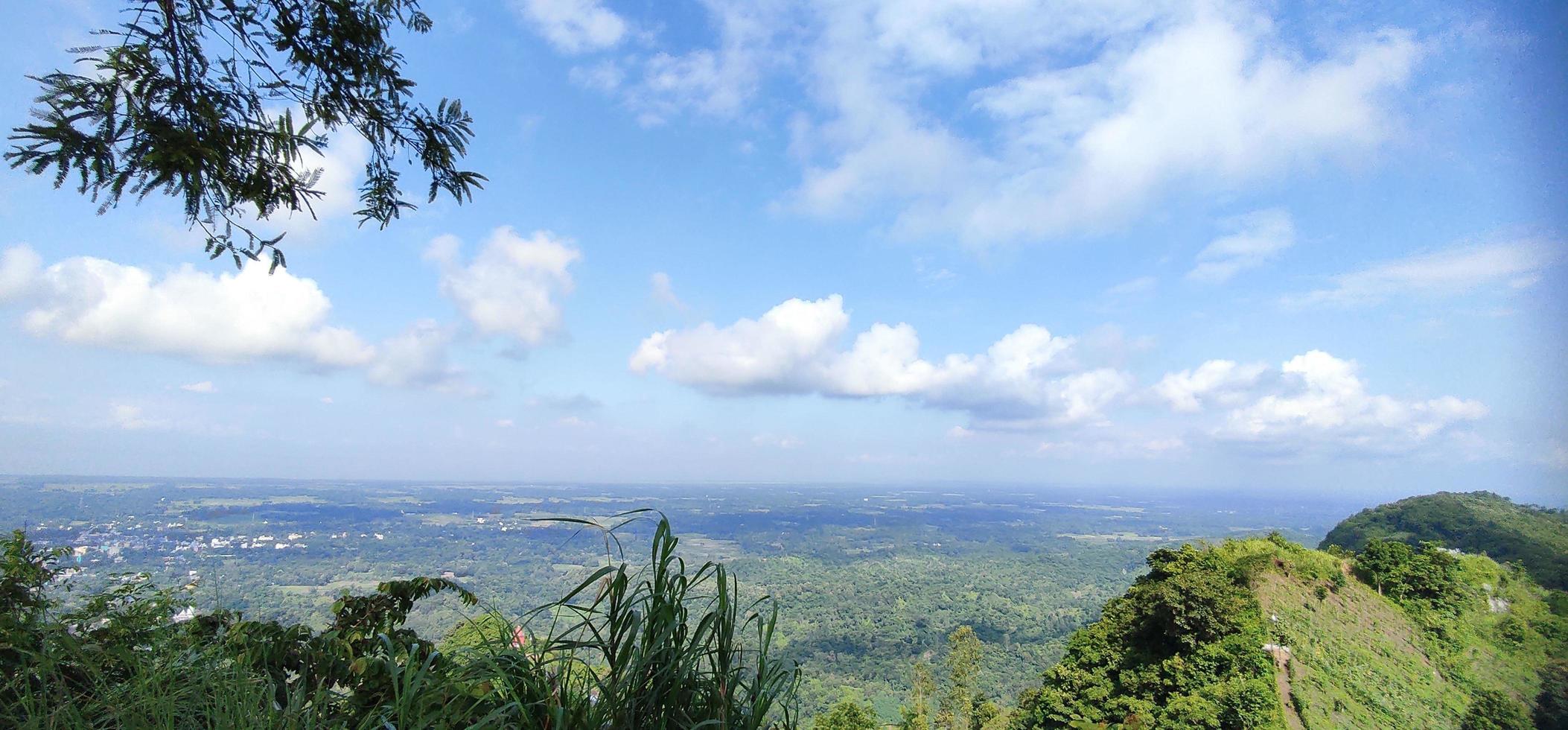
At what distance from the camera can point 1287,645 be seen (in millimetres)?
13867

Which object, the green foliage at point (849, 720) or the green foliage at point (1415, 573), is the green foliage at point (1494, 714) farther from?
the green foliage at point (849, 720)

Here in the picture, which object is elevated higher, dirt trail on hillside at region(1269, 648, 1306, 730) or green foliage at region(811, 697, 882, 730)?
dirt trail on hillside at region(1269, 648, 1306, 730)

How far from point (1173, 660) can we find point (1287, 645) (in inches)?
127

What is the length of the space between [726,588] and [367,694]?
1.07 m

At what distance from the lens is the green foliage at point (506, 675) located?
1229mm

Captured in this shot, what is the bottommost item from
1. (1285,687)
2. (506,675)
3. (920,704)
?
(920,704)

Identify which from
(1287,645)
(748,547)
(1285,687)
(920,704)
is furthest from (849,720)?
(748,547)

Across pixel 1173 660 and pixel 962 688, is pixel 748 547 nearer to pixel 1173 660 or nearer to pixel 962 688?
pixel 962 688

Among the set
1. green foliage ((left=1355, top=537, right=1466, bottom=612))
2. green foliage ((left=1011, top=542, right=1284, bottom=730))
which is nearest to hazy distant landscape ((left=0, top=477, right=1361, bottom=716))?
green foliage ((left=1355, top=537, right=1466, bottom=612))

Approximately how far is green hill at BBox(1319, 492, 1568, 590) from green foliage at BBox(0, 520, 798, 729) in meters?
3.09

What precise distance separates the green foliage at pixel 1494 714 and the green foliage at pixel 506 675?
9.12 metres

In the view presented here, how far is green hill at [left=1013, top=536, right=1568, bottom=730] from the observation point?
12.3 metres

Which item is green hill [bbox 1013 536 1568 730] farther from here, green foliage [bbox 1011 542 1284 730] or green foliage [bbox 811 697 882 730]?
green foliage [bbox 811 697 882 730]

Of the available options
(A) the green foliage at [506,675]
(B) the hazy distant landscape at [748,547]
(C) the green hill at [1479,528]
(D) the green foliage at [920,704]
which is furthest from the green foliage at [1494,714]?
(D) the green foliage at [920,704]
